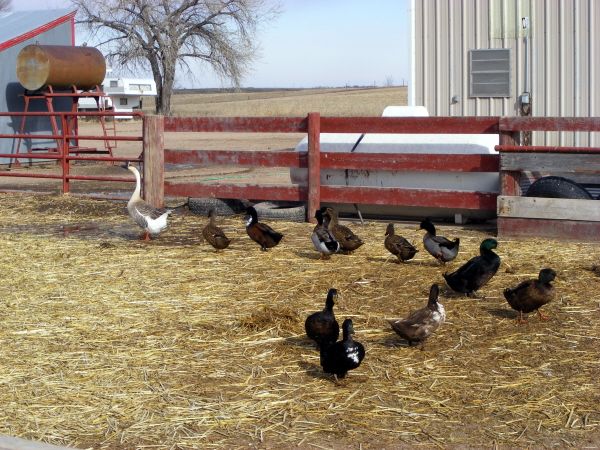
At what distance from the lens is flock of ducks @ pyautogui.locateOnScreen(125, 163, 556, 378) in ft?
20.7

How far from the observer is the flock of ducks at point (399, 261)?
20.7 feet

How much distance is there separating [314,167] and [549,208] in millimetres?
3280

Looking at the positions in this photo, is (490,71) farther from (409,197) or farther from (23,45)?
(23,45)

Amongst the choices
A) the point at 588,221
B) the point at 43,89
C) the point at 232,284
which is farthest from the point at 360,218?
the point at 43,89

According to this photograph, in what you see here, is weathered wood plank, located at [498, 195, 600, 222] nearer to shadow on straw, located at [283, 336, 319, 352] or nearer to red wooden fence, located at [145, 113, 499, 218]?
red wooden fence, located at [145, 113, 499, 218]

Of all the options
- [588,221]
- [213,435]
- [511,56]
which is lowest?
[213,435]

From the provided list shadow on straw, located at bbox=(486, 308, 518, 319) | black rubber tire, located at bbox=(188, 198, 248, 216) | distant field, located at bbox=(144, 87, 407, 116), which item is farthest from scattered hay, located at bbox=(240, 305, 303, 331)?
distant field, located at bbox=(144, 87, 407, 116)

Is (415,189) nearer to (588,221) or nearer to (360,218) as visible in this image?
(360,218)

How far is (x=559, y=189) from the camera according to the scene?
11.4 meters

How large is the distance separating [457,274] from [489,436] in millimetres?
3112

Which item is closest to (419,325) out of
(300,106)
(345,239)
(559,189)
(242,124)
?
(345,239)

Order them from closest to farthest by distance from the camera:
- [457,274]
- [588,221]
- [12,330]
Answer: [12,330]
[457,274]
[588,221]

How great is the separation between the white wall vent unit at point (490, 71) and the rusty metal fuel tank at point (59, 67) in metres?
12.3

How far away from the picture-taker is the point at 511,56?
1578 centimetres
